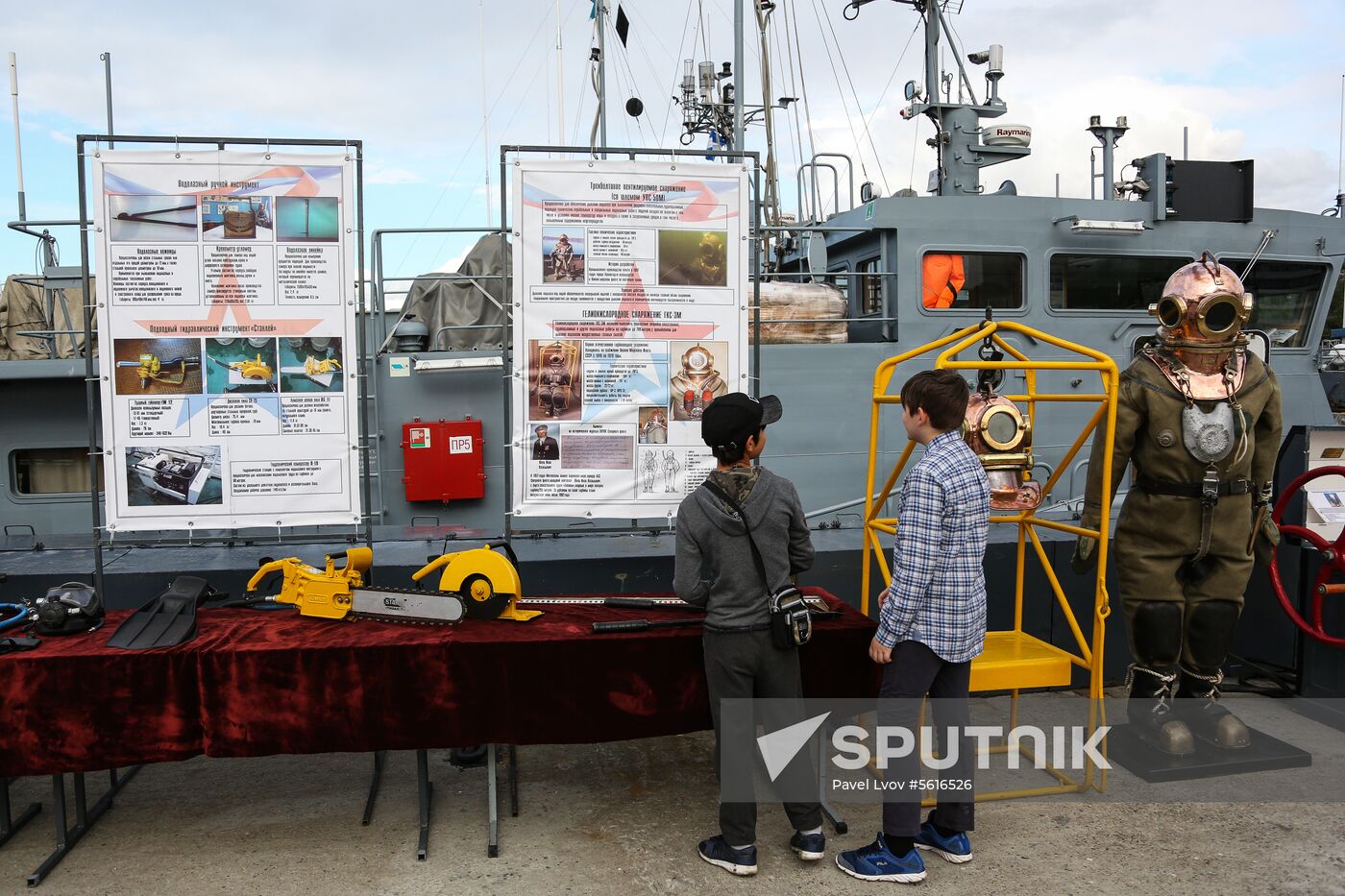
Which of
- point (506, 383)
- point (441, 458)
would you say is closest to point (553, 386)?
point (506, 383)

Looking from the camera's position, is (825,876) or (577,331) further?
(577,331)

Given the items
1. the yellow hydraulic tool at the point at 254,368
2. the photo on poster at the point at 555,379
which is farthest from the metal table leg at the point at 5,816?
the photo on poster at the point at 555,379

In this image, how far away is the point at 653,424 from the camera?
471 centimetres

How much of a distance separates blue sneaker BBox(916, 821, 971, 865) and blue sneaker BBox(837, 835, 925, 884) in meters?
0.14

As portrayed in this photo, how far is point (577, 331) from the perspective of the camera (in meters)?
4.61

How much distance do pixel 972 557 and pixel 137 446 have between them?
3.67 metres

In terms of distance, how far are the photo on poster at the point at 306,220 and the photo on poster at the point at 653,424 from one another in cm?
165

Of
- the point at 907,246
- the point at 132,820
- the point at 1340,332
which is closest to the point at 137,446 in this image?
the point at 132,820

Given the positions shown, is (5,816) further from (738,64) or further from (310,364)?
(738,64)

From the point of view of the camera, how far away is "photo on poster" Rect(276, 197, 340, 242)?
14.4 feet

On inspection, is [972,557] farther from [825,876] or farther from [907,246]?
[907,246]

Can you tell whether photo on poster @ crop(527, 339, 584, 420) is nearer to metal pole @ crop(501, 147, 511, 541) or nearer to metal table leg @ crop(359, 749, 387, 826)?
metal pole @ crop(501, 147, 511, 541)

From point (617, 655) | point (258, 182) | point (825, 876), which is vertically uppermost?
point (258, 182)

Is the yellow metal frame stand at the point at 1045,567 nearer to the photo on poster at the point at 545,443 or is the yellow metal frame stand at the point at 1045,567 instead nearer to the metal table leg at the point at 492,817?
the photo on poster at the point at 545,443
